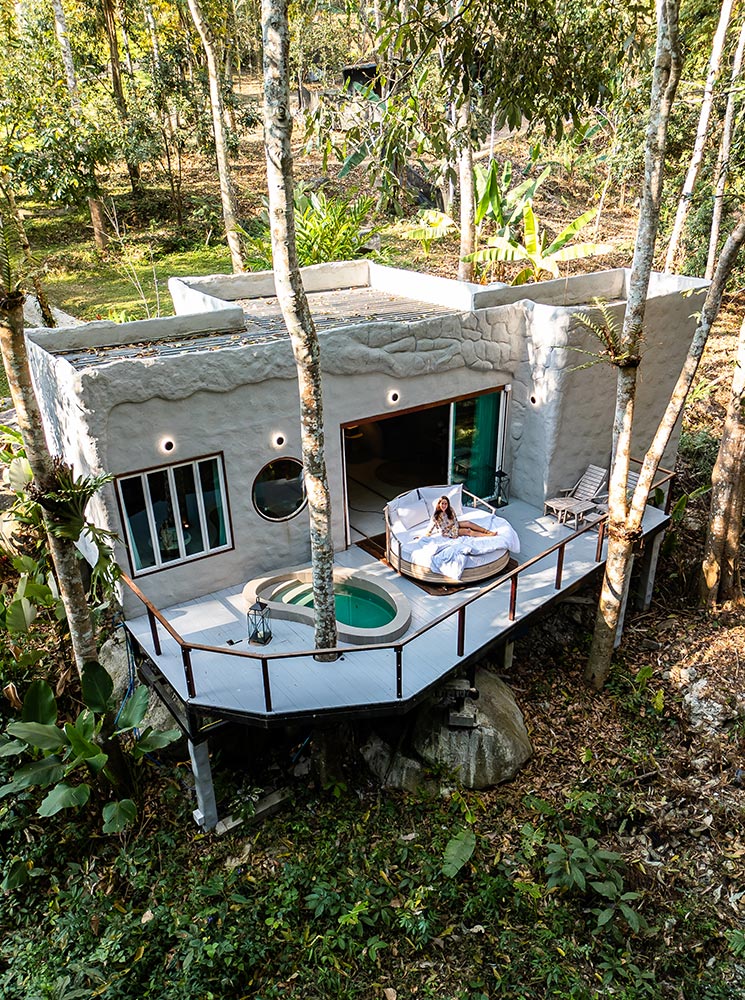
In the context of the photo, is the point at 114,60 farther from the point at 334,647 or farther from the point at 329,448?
the point at 334,647

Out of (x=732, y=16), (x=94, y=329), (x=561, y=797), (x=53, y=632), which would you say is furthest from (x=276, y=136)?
(x=732, y=16)

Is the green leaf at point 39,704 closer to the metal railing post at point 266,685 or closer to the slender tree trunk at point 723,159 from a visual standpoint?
the metal railing post at point 266,685

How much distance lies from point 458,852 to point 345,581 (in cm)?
397

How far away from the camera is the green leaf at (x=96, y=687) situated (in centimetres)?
834

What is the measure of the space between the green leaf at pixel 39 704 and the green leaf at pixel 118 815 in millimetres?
1278

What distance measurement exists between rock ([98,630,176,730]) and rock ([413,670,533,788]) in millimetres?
3418

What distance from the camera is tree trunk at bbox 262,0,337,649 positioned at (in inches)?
267

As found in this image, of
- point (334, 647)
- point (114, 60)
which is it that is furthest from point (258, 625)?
point (114, 60)

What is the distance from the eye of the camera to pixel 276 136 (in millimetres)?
6883

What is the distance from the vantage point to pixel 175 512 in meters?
9.92

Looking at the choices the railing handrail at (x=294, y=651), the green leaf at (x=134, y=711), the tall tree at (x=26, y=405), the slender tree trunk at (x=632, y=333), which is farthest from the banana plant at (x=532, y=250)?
the green leaf at (x=134, y=711)

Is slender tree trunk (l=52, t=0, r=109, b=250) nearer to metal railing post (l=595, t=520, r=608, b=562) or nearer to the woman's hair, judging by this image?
the woman's hair

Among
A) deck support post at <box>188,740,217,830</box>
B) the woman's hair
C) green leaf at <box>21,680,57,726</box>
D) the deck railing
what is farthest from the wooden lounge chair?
green leaf at <box>21,680,57,726</box>

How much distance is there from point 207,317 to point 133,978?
895 cm
